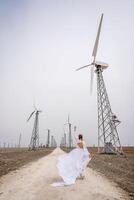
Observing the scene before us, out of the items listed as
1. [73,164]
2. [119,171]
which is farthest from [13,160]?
[73,164]

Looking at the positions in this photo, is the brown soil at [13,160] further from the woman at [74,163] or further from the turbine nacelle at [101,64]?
the turbine nacelle at [101,64]

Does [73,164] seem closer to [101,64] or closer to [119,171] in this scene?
[119,171]

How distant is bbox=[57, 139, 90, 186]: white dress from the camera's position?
10180 millimetres

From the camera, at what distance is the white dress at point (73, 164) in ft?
33.4

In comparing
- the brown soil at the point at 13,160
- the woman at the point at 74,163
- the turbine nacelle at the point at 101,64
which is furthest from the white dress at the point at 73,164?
the turbine nacelle at the point at 101,64

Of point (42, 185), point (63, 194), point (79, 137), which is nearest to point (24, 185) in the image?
point (42, 185)

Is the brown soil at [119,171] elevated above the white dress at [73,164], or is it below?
below

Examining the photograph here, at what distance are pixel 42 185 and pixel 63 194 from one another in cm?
177

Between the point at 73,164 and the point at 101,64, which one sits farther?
the point at 101,64

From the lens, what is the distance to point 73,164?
10453 millimetres

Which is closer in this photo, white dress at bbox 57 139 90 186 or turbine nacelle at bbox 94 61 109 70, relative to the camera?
white dress at bbox 57 139 90 186

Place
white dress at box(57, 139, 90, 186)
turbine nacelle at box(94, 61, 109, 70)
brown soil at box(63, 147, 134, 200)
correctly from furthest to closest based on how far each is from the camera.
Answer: turbine nacelle at box(94, 61, 109, 70), brown soil at box(63, 147, 134, 200), white dress at box(57, 139, 90, 186)

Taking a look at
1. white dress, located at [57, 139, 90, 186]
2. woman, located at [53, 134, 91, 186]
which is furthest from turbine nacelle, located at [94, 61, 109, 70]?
white dress, located at [57, 139, 90, 186]

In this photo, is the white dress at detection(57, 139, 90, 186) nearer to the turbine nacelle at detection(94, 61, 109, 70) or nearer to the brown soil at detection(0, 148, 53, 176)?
the brown soil at detection(0, 148, 53, 176)
